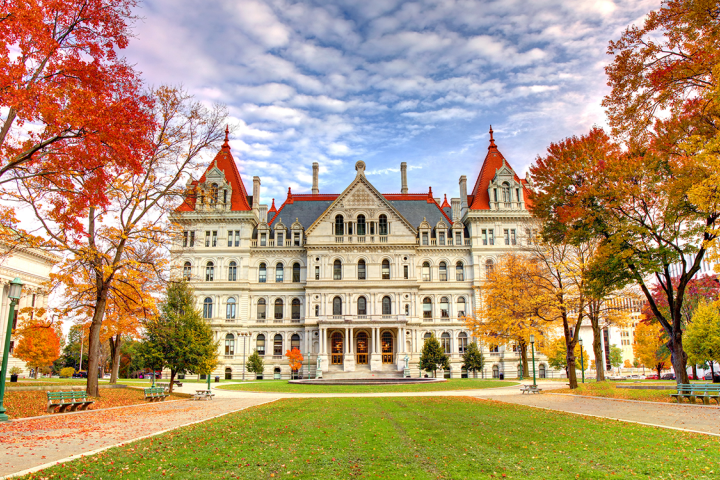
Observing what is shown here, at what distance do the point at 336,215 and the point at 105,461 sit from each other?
46980mm

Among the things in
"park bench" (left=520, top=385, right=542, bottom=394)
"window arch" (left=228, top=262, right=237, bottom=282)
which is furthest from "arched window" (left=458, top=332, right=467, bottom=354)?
"park bench" (left=520, top=385, right=542, bottom=394)

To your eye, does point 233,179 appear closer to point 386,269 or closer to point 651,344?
point 386,269

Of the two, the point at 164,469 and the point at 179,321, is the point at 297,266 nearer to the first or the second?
the point at 179,321

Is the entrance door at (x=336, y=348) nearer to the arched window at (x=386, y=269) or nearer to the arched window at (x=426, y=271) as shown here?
the arched window at (x=386, y=269)

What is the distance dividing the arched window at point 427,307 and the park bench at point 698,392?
36.1 m

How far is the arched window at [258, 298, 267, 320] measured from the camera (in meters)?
55.2

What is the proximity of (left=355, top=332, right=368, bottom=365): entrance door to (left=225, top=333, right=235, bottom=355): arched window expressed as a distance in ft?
45.9

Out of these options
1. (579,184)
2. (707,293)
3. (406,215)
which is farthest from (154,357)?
(707,293)

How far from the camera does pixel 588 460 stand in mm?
8375

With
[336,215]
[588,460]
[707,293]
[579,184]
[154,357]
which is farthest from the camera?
[336,215]

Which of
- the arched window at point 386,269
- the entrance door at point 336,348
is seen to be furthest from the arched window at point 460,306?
the entrance door at point 336,348

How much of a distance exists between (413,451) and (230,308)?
47.8 metres

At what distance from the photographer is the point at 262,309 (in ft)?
182

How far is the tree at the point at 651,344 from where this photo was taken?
47753 millimetres
